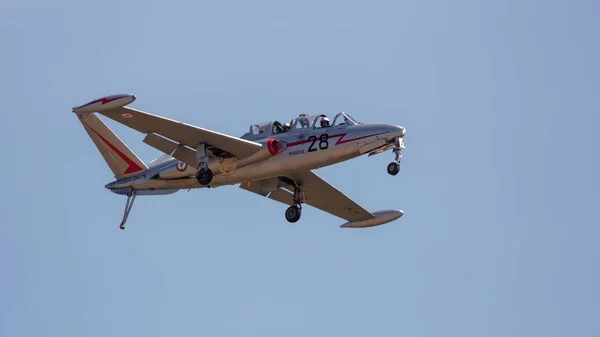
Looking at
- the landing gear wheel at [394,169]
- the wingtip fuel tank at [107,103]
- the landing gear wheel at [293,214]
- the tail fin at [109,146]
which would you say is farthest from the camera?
the tail fin at [109,146]

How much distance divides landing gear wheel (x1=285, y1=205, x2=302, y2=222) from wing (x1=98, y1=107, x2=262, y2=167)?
13.0ft

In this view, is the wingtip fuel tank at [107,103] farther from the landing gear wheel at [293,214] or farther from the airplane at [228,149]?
the landing gear wheel at [293,214]

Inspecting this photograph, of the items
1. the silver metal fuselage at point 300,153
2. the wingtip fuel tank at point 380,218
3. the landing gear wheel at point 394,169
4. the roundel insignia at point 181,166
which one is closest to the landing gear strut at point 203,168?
the silver metal fuselage at point 300,153

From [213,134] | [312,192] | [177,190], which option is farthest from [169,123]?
[312,192]

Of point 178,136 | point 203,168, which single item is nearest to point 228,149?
point 203,168

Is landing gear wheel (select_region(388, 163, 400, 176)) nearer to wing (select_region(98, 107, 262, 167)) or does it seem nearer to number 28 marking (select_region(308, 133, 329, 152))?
number 28 marking (select_region(308, 133, 329, 152))

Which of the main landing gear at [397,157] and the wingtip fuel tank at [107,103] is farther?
the main landing gear at [397,157]

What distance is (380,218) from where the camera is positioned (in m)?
50.0

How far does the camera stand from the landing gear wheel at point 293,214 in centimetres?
4691

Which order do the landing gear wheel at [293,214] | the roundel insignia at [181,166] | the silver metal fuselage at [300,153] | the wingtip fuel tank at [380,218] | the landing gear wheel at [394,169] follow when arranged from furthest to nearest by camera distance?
the wingtip fuel tank at [380,218] < the landing gear wheel at [293,214] < the roundel insignia at [181,166] < the silver metal fuselage at [300,153] < the landing gear wheel at [394,169]

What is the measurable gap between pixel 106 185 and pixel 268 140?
775 cm

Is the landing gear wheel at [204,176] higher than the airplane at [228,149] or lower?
lower

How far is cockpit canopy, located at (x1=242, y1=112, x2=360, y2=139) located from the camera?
4394 centimetres

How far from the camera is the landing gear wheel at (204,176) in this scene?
1724 inches
